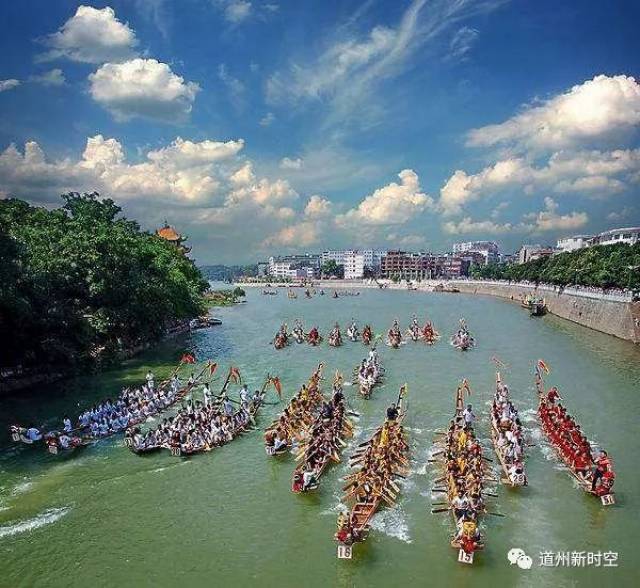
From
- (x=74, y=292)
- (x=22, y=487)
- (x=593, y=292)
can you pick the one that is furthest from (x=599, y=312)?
(x=22, y=487)

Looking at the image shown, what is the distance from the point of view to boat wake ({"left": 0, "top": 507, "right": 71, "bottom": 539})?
45.7ft

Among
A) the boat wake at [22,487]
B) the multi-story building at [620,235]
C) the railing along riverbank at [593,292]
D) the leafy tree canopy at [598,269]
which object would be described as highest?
the multi-story building at [620,235]

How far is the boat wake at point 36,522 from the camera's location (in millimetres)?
13922

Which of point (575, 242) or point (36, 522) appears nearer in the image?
point (36, 522)

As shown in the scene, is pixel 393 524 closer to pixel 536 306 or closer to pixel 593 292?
pixel 593 292

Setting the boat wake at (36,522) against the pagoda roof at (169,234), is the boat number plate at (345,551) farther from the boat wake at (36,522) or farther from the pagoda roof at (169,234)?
the pagoda roof at (169,234)

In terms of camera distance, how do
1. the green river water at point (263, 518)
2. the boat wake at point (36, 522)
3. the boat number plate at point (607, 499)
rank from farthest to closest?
the boat number plate at point (607, 499), the boat wake at point (36, 522), the green river water at point (263, 518)

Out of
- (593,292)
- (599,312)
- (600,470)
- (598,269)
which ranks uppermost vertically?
(598,269)

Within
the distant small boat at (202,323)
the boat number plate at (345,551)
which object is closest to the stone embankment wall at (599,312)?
the boat number plate at (345,551)

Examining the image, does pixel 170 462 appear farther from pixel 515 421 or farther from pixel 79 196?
pixel 79 196

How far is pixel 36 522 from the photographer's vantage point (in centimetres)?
1444

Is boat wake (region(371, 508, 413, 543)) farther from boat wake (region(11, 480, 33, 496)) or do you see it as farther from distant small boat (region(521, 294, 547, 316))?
distant small boat (region(521, 294, 547, 316))

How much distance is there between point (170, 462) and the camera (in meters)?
18.2

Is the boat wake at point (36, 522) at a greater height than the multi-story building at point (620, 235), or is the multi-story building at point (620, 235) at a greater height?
the multi-story building at point (620, 235)
